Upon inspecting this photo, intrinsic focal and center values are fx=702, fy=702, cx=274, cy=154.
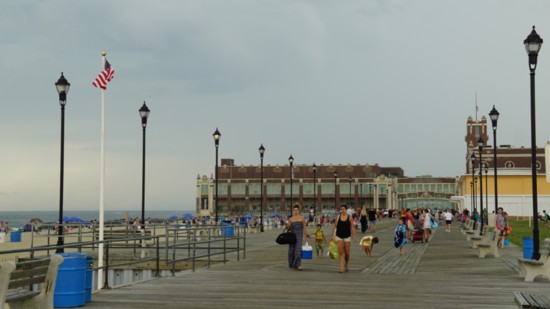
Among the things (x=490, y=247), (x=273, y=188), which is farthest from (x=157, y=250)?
(x=273, y=188)

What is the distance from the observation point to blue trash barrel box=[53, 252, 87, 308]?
1160 cm

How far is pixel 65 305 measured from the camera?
11.6 metres

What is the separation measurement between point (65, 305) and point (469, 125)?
16993 cm

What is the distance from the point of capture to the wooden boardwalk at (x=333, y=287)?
12258 mm

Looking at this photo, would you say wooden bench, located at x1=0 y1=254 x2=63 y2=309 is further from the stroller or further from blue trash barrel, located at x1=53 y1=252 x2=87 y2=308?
the stroller

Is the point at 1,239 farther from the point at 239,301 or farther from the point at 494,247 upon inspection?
the point at 239,301

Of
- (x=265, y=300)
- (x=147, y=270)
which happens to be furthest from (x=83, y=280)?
(x=147, y=270)

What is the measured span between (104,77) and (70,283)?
33.2ft

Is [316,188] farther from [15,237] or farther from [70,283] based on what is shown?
[70,283]

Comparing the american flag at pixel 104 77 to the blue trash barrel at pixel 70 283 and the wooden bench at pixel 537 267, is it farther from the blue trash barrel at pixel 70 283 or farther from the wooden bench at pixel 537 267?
the wooden bench at pixel 537 267

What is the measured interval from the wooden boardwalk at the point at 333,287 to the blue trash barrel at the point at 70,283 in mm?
291

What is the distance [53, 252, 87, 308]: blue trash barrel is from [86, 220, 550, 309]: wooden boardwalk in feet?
0.95

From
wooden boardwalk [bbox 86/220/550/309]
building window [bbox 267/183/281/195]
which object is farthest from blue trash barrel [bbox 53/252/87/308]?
building window [bbox 267/183/281/195]

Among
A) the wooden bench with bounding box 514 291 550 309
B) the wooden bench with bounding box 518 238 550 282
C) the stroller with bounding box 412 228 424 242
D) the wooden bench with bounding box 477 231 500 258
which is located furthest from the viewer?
the stroller with bounding box 412 228 424 242
